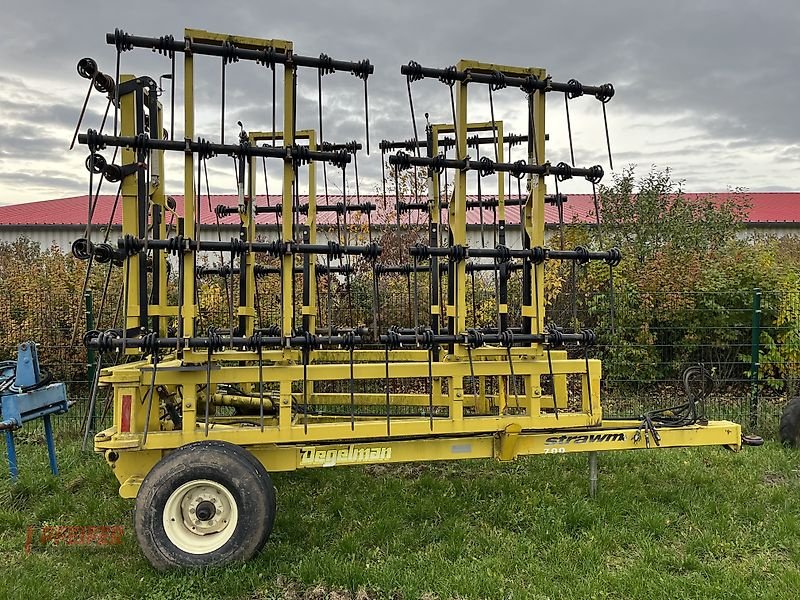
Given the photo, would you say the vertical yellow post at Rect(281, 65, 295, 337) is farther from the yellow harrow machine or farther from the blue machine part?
the blue machine part

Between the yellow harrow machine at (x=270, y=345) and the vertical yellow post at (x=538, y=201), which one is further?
the vertical yellow post at (x=538, y=201)

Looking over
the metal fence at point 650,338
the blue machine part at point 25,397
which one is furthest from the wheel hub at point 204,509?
the metal fence at point 650,338

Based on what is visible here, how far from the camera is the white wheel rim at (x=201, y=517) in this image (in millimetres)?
3795

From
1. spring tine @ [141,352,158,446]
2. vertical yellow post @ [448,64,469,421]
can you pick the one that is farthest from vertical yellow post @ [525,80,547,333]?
spring tine @ [141,352,158,446]

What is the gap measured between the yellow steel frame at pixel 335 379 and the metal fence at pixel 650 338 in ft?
11.4

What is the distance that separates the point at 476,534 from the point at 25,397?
424 cm

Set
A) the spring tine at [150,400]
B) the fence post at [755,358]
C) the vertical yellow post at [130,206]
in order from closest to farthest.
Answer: the spring tine at [150,400] < the vertical yellow post at [130,206] < the fence post at [755,358]

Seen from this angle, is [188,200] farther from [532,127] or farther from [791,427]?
[791,427]

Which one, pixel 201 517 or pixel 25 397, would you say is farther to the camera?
pixel 25 397

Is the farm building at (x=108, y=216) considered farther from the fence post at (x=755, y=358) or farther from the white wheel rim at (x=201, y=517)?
the white wheel rim at (x=201, y=517)

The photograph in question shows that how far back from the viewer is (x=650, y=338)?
8.41 meters

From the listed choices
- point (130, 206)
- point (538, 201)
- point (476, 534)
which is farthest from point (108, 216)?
point (476, 534)

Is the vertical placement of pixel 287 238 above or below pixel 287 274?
above

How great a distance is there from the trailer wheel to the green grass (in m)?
0.14
